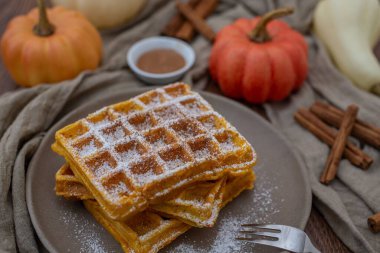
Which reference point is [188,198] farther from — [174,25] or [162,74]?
[174,25]

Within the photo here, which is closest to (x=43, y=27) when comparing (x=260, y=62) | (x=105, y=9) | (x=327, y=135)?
(x=105, y=9)

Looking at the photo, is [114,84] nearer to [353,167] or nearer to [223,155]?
[223,155]

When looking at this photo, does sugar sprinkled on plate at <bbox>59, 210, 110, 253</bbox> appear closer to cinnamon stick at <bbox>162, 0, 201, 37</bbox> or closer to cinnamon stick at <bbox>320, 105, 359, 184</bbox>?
cinnamon stick at <bbox>320, 105, 359, 184</bbox>

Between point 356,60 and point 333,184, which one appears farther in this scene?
point 356,60

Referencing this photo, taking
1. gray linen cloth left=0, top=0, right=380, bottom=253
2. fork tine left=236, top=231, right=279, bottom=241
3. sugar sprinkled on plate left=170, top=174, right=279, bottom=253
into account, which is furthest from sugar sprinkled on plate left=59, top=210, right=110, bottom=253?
fork tine left=236, top=231, right=279, bottom=241

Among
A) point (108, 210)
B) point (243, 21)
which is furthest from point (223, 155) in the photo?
point (243, 21)
